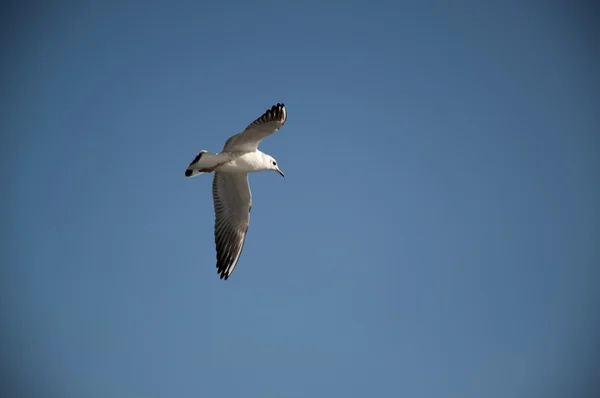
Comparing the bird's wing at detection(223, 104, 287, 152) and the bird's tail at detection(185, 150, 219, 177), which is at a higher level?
the bird's wing at detection(223, 104, 287, 152)

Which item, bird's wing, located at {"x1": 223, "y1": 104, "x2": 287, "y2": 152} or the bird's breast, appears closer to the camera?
bird's wing, located at {"x1": 223, "y1": 104, "x2": 287, "y2": 152}

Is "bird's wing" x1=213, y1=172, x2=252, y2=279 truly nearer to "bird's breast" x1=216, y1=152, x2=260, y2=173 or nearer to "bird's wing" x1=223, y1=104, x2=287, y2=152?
"bird's breast" x1=216, y1=152, x2=260, y2=173

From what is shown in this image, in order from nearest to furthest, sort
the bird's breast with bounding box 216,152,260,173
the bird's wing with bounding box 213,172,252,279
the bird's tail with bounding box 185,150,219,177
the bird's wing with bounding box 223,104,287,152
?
the bird's wing with bounding box 223,104,287,152 → the bird's tail with bounding box 185,150,219,177 → the bird's breast with bounding box 216,152,260,173 → the bird's wing with bounding box 213,172,252,279

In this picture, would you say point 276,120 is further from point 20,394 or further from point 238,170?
point 20,394

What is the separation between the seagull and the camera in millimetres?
7430

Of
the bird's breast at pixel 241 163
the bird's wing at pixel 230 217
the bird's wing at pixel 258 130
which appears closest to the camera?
the bird's wing at pixel 258 130

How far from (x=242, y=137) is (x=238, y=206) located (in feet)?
5.48

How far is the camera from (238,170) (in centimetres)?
795

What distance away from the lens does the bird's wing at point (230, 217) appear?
27.6ft

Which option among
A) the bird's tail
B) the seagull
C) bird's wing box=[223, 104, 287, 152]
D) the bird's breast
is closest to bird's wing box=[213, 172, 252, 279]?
the seagull

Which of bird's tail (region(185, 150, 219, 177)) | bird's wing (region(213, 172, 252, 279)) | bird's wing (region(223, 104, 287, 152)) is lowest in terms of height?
bird's wing (region(213, 172, 252, 279))

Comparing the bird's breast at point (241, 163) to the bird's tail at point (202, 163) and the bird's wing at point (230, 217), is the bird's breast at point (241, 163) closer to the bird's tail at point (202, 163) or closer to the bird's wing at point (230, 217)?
the bird's tail at point (202, 163)

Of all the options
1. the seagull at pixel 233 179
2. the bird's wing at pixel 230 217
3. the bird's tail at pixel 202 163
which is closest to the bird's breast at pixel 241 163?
the seagull at pixel 233 179

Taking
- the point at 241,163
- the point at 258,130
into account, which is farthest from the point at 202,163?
the point at 258,130
